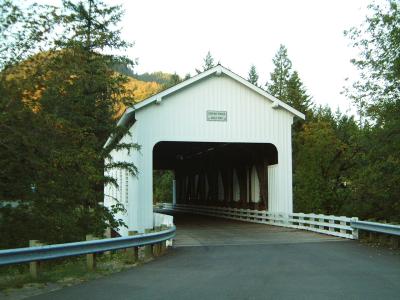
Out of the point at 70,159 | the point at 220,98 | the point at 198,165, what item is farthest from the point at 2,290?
the point at 198,165

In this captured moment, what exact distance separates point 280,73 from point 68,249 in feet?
197

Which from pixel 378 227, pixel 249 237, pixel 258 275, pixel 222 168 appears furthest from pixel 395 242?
pixel 222 168

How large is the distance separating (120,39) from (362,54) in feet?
40.7

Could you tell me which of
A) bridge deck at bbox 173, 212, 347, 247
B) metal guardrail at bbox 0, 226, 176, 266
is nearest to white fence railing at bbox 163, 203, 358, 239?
bridge deck at bbox 173, 212, 347, 247

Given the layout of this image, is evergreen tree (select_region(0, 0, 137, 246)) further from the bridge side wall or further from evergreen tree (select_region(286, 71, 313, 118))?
evergreen tree (select_region(286, 71, 313, 118))

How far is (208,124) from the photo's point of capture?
2100 cm

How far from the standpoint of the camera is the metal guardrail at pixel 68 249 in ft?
25.3

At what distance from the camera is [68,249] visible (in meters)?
8.89

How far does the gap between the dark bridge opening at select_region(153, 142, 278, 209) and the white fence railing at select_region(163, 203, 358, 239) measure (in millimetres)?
589

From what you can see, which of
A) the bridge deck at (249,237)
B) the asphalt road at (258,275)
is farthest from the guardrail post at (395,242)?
the bridge deck at (249,237)

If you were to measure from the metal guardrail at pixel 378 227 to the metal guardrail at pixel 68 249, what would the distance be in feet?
18.3

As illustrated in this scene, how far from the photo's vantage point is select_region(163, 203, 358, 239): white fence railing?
55.5 feet

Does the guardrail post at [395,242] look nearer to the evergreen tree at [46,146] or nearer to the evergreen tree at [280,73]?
the evergreen tree at [46,146]

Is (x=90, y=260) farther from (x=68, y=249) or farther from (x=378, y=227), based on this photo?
(x=378, y=227)
